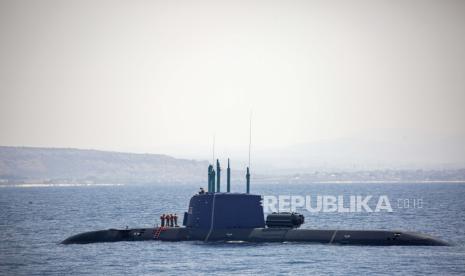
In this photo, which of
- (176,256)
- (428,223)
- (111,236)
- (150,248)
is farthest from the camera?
(428,223)

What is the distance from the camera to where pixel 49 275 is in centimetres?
A: 5072

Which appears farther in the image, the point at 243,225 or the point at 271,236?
the point at 243,225

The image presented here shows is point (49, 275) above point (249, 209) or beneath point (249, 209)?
beneath

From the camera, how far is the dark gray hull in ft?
193

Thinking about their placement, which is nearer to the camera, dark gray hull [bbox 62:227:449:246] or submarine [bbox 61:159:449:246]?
dark gray hull [bbox 62:227:449:246]

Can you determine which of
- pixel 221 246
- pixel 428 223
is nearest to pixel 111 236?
pixel 221 246

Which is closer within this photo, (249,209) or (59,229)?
(249,209)

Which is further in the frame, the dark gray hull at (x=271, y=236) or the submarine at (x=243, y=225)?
the submarine at (x=243, y=225)

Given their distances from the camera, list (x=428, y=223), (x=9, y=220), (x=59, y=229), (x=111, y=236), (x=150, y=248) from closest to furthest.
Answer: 1. (x=150, y=248)
2. (x=111, y=236)
3. (x=59, y=229)
4. (x=428, y=223)
5. (x=9, y=220)

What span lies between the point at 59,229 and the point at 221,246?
1214 inches

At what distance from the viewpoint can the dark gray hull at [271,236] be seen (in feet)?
193

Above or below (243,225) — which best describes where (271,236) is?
below

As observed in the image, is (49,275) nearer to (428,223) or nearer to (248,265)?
(248,265)

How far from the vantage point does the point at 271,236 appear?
61656mm
